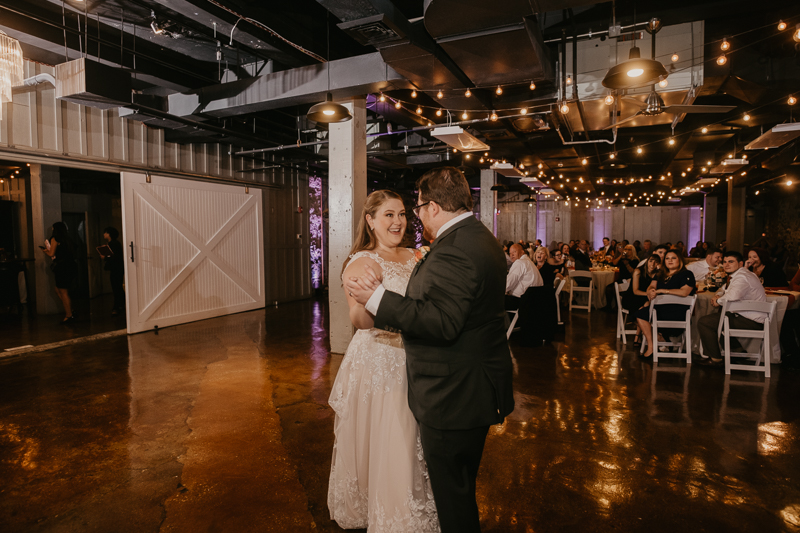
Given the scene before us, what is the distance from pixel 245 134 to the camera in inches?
279

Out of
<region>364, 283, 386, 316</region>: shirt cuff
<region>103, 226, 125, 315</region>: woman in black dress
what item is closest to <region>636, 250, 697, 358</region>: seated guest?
<region>364, 283, 386, 316</region>: shirt cuff

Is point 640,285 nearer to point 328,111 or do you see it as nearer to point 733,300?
point 733,300

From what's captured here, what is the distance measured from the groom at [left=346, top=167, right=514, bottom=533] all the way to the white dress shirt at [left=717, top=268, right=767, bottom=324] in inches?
178

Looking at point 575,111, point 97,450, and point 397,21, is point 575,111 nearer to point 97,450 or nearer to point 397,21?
point 397,21

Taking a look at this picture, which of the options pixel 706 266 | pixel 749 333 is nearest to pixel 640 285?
pixel 749 333

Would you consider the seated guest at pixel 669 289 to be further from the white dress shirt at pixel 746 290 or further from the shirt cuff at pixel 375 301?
the shirt cuff at pixel 375 301

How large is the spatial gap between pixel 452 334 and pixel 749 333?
16.5 feet

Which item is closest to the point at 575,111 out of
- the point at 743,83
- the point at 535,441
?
the point at 743,83

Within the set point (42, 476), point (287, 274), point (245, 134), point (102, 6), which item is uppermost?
point (102, 6)

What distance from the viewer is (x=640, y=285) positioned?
6.32 metres

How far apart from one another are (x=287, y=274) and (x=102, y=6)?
6.69 m

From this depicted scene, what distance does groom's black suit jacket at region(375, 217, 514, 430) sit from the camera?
1525 mm

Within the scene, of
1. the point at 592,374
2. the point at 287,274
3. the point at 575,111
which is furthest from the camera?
the point at 287,274

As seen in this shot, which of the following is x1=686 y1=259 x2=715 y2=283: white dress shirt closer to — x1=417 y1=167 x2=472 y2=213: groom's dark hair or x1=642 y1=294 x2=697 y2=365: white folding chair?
x1=642 y1=294 x2=697 y2=365: white folding chair
